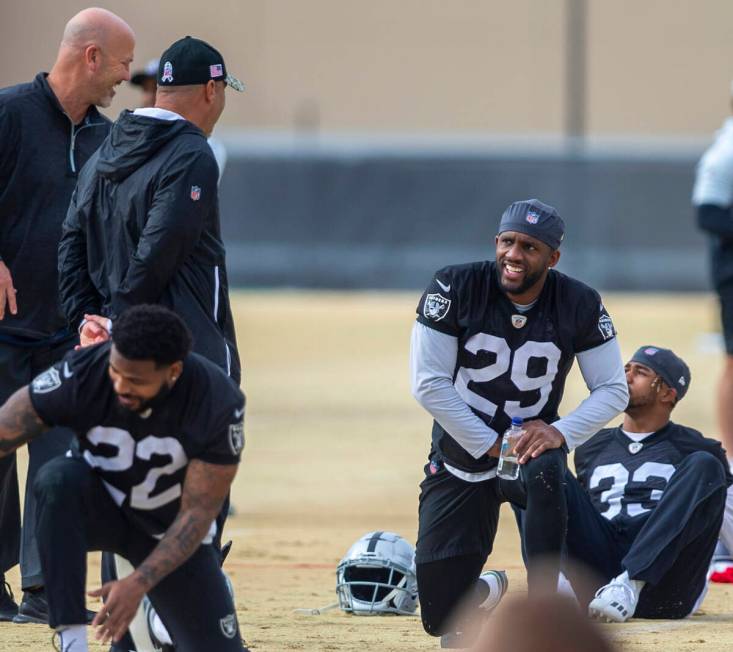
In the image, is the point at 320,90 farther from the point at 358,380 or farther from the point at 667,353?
the point at 667,353

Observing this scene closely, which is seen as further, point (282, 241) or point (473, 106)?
point (473, 106)

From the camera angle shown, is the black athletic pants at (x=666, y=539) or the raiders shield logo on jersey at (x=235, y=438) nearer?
the raiders shield logo on jersey at (x=235, y=438)

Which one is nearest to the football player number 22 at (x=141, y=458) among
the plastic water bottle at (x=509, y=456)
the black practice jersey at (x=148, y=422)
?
the black practice jersey at (x=148, y=422)

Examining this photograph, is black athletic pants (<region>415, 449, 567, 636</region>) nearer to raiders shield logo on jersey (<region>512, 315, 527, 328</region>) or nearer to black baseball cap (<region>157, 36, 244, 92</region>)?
raiders shield logo on jersey (<region>512, 315, 527, 328</region>)

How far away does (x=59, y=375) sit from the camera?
520 cm

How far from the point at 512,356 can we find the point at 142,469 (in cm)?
175

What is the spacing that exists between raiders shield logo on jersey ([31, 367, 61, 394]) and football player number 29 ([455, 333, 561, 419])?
186 centimetres

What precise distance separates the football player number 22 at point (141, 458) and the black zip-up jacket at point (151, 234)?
2.76 ft

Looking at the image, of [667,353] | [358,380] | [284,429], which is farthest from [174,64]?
[358,380]

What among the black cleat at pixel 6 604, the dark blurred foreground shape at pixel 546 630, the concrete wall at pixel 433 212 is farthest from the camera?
the concrete wall at pixel 433 212

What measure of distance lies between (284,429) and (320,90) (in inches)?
998

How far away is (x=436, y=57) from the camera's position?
37.4 m

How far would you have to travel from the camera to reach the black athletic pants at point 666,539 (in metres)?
6.66

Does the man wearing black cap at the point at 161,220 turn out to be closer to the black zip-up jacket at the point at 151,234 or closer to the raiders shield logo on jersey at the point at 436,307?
the black zip-up jacket at the point at 151,234
